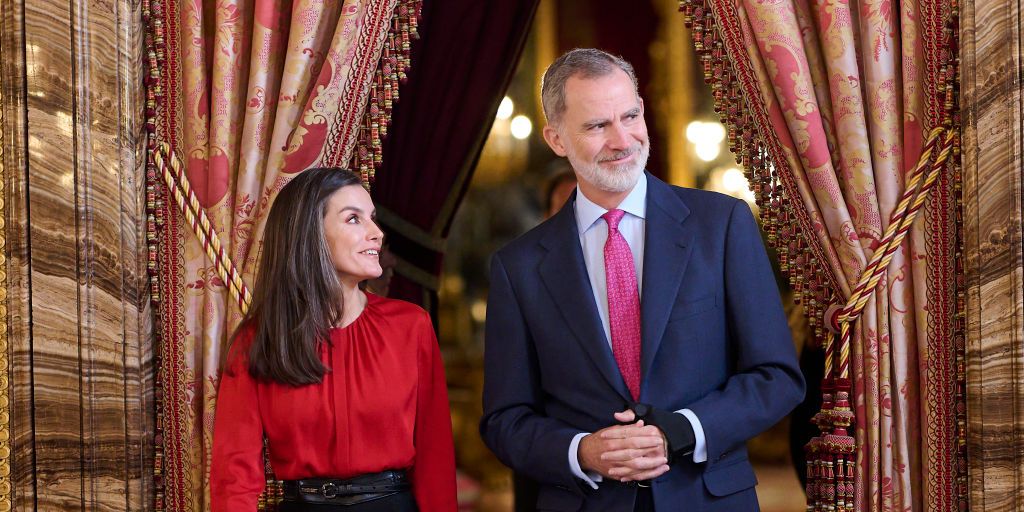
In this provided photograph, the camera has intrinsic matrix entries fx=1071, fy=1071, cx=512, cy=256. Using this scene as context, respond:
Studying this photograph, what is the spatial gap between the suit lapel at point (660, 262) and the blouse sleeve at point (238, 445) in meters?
0.93

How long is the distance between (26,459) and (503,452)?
1.32 m

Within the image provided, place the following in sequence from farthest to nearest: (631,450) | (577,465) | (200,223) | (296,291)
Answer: (200,223) → (296,291) → (577,465) → (631,450)

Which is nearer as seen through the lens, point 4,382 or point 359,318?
point 359,318

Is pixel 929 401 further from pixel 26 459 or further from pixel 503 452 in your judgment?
pixel 26 459

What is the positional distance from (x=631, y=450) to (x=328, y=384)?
760 mm

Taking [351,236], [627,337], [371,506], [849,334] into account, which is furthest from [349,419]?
[849,334]

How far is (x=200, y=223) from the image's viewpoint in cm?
296

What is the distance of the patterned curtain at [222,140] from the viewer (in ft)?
9.62

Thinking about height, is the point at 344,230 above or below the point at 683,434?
above

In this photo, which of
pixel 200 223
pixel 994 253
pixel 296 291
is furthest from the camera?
pixel 200 223

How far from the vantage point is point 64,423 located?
283 centimetres

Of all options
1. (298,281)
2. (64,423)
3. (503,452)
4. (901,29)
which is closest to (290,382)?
(298,281)

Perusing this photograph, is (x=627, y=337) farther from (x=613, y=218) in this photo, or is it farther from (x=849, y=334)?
(x=849, y=334)

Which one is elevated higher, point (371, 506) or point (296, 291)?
point (296, 291)
